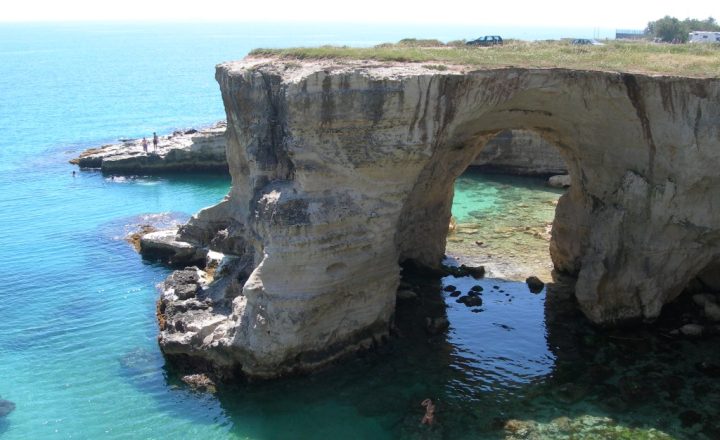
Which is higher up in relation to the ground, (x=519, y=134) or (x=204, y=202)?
(x=519, y=134)

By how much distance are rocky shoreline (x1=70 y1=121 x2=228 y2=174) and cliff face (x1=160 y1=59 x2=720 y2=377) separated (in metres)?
27.0

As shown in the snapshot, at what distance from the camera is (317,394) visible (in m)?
21.0

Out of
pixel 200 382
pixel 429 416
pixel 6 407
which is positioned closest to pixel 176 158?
pixel 6 407

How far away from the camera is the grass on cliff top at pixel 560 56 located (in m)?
23.3

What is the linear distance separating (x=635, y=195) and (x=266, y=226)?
12.6 metres

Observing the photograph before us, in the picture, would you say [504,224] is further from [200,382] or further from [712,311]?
[200,382]

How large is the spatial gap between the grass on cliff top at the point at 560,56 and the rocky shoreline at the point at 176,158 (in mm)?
25570

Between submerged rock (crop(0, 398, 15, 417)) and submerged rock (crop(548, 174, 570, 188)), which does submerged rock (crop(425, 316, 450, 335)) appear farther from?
submerged rock (crop(548, 174, 570, 188))

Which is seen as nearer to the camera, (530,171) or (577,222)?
(577,222)

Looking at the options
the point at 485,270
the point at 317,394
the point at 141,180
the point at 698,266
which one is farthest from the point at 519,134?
the point at 317,394

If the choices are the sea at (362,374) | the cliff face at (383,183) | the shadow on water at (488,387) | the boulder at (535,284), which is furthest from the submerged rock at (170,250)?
the boulder at (535,284)

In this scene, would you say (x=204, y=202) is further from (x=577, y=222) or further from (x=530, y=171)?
(x=577, y=222)

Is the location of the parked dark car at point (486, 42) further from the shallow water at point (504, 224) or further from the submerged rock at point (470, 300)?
the submerged rock at point (470, 300)

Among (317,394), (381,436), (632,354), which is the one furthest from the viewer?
(632,354)
